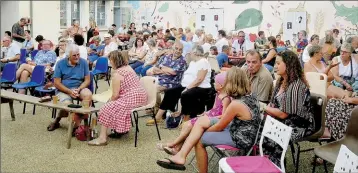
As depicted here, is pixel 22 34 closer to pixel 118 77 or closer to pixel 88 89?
pixel 88 89

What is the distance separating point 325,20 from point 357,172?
10653 mm

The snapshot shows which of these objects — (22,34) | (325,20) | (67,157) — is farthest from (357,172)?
(325,20)

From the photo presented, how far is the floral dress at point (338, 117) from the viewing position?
393 cm

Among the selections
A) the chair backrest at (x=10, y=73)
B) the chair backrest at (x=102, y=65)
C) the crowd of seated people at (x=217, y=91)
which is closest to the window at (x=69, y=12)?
the chair backrest at (x=102, y=65)

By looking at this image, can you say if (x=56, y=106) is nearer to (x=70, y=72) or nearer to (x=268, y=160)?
(x=70, y=72)

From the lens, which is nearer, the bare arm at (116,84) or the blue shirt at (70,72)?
the bare arm at (116,84)

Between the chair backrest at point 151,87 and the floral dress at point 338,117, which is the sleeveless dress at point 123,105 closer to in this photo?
the chair backrest at point 151,87

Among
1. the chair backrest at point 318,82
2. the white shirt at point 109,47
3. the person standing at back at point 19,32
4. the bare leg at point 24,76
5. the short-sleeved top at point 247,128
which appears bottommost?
the short-sleeved top at point 247,128

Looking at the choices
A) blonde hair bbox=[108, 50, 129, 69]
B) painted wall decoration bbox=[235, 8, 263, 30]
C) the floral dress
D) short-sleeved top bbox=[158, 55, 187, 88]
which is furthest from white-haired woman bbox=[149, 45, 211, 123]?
painted wall decoration bbox=[235, 8, 263, 30]

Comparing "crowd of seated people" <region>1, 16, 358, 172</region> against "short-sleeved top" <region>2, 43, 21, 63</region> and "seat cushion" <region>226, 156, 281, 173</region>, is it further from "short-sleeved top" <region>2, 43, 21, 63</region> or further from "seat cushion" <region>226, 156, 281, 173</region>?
"seat cushion" <region>226, 156, 281, 173</region>

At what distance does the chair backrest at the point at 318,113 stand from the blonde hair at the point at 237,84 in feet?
2.29

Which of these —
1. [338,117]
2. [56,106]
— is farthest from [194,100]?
[338,117]

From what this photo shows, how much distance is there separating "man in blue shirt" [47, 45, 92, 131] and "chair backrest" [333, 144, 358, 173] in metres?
3.48

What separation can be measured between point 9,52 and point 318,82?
6054mm
